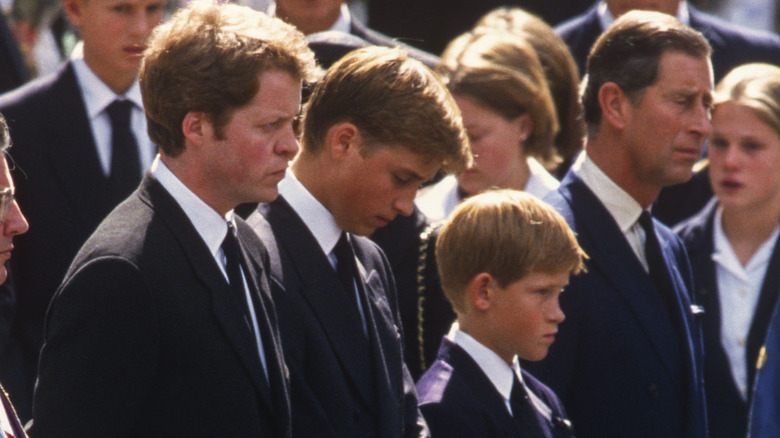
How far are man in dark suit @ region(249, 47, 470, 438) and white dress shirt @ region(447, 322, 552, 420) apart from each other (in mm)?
208

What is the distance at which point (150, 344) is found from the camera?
2553 mm

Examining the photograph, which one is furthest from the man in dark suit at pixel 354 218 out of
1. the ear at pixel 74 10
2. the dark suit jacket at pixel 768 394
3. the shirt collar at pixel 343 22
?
the shirt collar at pixel 343 22

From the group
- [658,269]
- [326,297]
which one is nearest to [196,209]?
[326,297]

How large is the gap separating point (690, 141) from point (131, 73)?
6.37 feet

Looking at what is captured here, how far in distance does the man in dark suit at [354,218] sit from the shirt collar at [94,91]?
4.36 ft

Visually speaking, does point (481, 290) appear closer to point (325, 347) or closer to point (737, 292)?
point (325, 347)

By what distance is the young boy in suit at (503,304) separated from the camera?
3.46m

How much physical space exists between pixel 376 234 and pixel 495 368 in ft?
2.67

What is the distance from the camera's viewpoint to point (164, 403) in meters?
2.59

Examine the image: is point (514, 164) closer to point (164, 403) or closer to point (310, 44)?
point (310, 44)

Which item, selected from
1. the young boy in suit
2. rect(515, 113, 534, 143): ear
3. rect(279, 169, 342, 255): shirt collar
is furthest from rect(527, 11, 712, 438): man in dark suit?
rect(279, 169, 342, 255): shirt collar

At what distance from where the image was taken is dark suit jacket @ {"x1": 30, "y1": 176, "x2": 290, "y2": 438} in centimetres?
252

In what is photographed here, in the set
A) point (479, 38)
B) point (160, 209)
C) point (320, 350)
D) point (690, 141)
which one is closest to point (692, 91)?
point (690, 141)

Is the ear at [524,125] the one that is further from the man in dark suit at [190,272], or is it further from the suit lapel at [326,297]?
the man in dark suit at [190,272]
